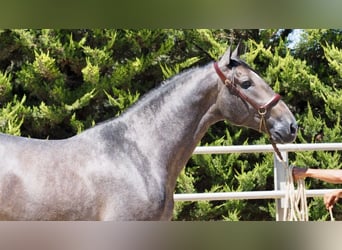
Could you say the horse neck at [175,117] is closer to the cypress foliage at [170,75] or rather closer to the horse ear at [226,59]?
the horse ear at [226,59]

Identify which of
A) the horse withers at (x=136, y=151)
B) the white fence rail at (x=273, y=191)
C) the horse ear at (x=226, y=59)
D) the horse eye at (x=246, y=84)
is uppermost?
the horse ear at (x=226, y=59)

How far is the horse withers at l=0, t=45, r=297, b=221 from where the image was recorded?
6.72 feet

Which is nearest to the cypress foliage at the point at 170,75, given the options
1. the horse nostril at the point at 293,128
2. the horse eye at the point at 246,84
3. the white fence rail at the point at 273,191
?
the white fence rail at the point at 273,191

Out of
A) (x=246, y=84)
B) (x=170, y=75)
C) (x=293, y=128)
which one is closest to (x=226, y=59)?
(x=246, y=84)

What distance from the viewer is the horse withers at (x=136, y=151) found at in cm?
205

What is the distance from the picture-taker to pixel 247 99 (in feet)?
7.76

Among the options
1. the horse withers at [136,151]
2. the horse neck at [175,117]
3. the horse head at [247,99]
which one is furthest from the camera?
the horse head at [247,99]

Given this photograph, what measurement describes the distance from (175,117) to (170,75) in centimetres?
218

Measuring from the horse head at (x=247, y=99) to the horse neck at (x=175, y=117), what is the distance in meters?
0.05

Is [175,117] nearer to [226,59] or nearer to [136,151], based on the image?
[136,151]

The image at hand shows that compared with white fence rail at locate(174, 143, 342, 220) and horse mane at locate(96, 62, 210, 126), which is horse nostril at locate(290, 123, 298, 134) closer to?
horse mane at locate(96, 62, 210, 126)

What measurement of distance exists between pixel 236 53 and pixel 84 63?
2.43 meters
